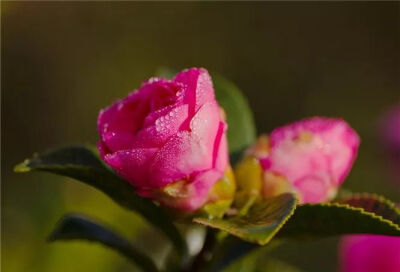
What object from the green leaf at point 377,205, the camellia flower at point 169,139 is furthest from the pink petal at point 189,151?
the green leaf at point 377,205

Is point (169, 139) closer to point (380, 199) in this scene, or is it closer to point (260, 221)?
point (260, 221)

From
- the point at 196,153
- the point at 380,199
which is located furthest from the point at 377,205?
the point at 196,153

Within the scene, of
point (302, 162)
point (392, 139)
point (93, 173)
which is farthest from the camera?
point (392, 139)

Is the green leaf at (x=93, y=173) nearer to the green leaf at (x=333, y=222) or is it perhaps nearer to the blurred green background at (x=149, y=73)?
the green leaf at (x=333, y=222)

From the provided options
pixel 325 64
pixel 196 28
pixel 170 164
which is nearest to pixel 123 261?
pixel 170 164

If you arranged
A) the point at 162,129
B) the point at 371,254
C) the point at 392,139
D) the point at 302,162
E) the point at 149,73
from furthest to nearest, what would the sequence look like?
the point at 149,73 < the point at 392,139 < the point at 371,254 < the point at 302,162 < the point at 162,129

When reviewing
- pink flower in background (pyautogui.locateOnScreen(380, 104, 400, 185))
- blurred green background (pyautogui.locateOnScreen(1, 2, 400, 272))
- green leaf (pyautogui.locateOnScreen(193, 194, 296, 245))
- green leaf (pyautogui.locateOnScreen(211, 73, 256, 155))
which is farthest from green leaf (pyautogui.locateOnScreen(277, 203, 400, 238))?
pink flower in background (pyautogui.locateOnScreen(380, 104, 400, 185))
